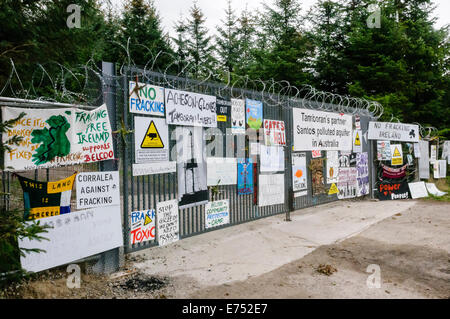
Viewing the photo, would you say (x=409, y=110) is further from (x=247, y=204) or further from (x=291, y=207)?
(x=247, y=204)

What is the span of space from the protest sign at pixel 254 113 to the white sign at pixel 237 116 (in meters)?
0.13

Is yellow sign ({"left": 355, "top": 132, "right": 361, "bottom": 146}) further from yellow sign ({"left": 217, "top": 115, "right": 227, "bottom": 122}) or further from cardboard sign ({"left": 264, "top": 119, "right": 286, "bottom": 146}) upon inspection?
yellow sign ({"left": 217, "top": 115, "right": 227, "bottom": 122})

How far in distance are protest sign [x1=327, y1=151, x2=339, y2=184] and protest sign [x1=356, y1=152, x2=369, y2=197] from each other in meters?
1.15

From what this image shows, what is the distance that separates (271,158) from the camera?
7.48m

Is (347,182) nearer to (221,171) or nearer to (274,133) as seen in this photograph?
(274,133)

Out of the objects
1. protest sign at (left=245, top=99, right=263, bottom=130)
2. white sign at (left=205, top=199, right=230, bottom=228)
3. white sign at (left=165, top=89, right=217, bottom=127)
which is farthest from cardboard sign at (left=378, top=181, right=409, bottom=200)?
white sign at (left=165, top=89, right=217, bottom=127)

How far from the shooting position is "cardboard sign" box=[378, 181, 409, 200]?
10898 mm

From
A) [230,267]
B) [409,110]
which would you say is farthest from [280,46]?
[230,267]

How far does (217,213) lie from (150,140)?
199 centimetres

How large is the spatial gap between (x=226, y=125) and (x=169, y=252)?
Result: 249 cm

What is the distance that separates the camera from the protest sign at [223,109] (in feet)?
20.7

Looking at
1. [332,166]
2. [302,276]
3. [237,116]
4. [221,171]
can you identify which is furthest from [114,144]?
[332,166]
